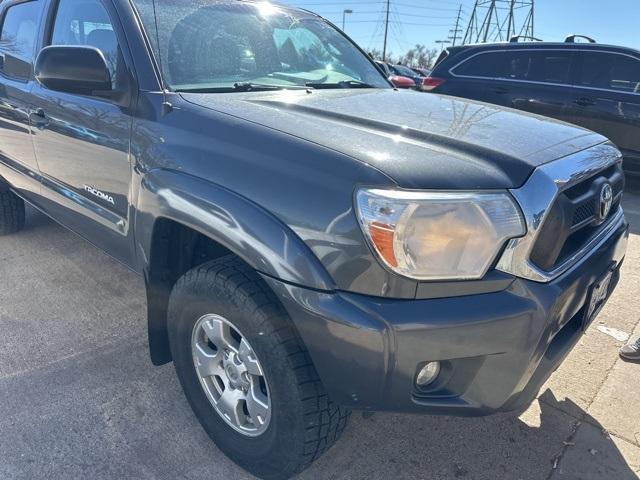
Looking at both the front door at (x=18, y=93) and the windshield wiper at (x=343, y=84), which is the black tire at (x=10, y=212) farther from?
the windshield wiper at (x=343, y=84)

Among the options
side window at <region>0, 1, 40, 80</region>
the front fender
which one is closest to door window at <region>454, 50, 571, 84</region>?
side window at <region>0, 1, 40, 80</region>

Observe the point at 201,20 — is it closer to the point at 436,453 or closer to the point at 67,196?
the point at 67,196

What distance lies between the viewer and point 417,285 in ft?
4.76

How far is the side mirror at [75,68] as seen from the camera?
78.9 inches

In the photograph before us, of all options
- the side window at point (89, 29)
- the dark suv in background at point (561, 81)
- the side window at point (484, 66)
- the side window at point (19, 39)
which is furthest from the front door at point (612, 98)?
the side window at point (19, 39)

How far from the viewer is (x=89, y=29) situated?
99.7 inches

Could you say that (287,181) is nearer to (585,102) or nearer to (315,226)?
(315,226)

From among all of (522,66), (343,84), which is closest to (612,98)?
(522,66)

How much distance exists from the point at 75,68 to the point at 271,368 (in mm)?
1428

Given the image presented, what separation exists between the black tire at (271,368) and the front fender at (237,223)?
135mm

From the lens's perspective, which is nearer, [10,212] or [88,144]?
[88,144]

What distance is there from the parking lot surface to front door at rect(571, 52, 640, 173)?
13.1 ft

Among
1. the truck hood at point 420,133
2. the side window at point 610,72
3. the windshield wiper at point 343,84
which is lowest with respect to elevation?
the truck hood at point 420,133

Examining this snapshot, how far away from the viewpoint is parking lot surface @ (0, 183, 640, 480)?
202 cm
